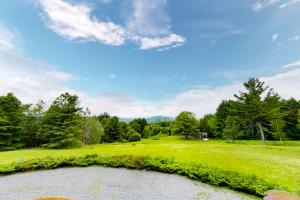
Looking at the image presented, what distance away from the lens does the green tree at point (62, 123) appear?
30.0 metres

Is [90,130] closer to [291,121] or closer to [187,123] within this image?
[187,123]

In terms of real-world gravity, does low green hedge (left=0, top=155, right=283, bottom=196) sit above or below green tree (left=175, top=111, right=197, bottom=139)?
below

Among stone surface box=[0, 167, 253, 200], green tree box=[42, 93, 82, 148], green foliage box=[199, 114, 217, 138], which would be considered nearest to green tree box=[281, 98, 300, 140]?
green foliage box=[199, 114, 217, 138]

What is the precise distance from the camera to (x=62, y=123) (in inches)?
1198

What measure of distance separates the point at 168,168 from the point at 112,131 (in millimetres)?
39929

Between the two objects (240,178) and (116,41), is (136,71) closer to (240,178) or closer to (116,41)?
(116,41)

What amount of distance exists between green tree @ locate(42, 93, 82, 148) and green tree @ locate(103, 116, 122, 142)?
61.1ft

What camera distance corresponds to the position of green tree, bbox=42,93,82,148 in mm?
29984

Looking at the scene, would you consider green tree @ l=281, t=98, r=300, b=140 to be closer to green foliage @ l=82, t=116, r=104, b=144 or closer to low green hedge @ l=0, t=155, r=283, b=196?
green foliage @ l=82, t=116, r=104, b=144

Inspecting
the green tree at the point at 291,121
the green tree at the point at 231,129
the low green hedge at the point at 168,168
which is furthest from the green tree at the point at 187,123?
the low green hedge at the point at 168,168

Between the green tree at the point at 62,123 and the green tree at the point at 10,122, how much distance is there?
366cm

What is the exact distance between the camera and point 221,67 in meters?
26.1

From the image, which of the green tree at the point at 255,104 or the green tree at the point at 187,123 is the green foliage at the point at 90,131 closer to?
the green tree at the point at 187,123

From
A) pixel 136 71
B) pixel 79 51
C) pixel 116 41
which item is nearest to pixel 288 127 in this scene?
pixel 136 71
